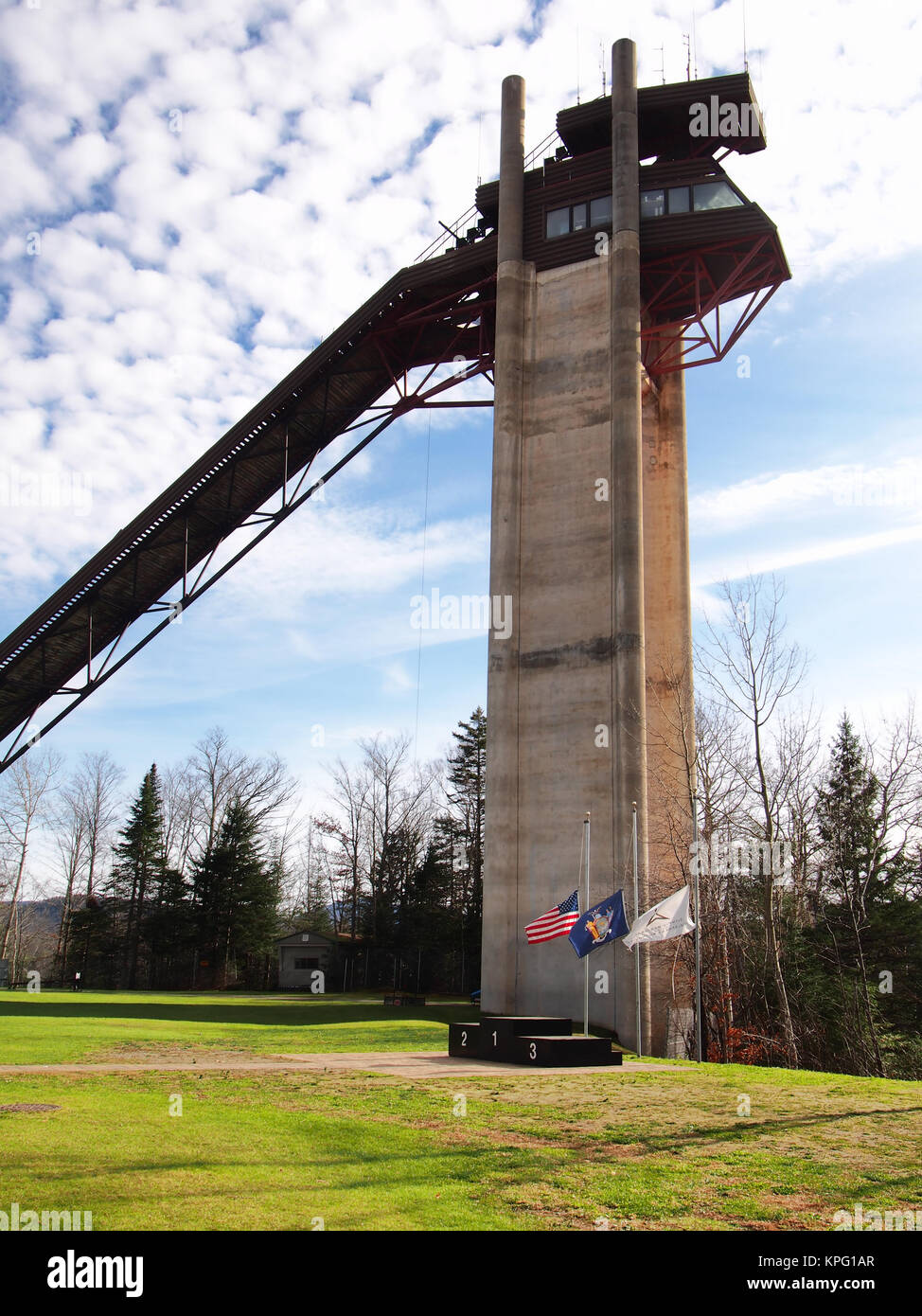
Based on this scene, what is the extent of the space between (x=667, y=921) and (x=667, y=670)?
18322 millimetres

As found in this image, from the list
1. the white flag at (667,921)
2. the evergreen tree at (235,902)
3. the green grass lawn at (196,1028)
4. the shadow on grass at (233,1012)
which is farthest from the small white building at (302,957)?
the white flag at (667,921)

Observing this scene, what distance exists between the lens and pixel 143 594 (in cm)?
4022

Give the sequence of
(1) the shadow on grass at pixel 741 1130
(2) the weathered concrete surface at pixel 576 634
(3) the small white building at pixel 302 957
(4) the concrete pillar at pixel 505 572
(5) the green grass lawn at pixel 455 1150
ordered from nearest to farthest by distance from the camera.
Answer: (5) the green grass lawn at pixel 455 1150
(1) the shadow on grass at pixel 741 1130
(2) the weathered concrete surface at pixel 576 634
(4) the concrete pillar at pixel 505 572
(3) the small white building at pixel 302 957

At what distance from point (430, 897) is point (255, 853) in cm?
1269

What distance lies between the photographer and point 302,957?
6456 cm

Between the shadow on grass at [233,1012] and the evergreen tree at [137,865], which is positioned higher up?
the evergreen tree at [137,865]

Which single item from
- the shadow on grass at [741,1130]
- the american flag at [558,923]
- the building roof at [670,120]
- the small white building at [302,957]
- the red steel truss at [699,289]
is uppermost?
the building roof at [670,120]

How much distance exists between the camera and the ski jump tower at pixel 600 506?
33.3 m

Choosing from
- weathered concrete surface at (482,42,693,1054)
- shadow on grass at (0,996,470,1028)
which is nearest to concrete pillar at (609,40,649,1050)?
weathered concrete surface at (482,42,693,1054)

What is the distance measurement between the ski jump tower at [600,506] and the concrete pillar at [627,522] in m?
0.07

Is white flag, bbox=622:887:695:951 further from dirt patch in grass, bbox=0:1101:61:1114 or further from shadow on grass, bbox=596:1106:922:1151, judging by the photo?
dirt patch in grass, bbox=0:1101:61:1114

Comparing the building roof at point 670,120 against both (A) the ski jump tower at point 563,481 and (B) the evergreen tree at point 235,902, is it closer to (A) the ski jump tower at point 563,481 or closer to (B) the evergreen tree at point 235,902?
(A) the ski jump tower at point 563,481

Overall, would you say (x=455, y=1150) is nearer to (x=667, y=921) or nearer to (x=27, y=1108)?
(x=27, y=1108)
